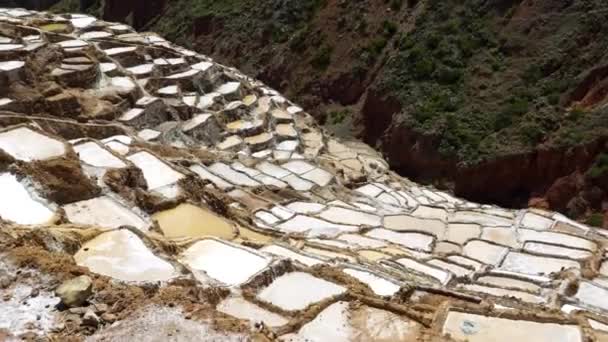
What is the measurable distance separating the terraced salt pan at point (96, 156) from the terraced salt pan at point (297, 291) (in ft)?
11.8

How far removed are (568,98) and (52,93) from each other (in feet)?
54.4

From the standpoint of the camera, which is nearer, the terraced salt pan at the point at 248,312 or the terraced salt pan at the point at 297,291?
the terraced salt pan at the point at 248,312

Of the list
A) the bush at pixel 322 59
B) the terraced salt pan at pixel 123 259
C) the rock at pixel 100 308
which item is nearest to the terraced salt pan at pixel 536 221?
the terraced salt pan at pixel 123 259

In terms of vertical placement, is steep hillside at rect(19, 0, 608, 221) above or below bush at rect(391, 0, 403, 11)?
below

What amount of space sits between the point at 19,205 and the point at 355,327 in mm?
3753

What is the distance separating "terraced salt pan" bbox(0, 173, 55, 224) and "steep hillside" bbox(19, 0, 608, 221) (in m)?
17.2

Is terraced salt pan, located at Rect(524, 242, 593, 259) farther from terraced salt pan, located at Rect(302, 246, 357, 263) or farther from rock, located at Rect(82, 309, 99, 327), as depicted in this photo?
rock, located at Rect(82, 309, 99, 327)

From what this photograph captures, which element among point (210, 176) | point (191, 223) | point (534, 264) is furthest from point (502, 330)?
point (210, 176)

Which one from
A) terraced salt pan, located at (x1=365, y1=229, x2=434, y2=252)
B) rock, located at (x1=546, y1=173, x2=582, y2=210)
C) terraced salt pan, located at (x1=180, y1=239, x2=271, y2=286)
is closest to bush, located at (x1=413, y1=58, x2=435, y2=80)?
rock, located at (x1=546, y1=173, x2=582, y2=210)

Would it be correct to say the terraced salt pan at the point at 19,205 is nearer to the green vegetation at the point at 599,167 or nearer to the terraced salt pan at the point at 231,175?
the terraced salt pan at the point at 231,175

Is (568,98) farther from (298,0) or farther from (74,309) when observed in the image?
(74,309)

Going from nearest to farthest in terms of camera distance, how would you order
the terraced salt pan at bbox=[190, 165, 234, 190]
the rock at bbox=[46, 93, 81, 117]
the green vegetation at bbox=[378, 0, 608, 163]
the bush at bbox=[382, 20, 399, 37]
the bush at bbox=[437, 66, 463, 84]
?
the terraced salt pan at bbox=[190, 165, 234, 190] < the rock at bbox=[46, 93, 81, 117] < the green vegetation at bbox=[378, 0, 608, 163] < the bush at bbox=[437, 66, 463, 84] < the bush at bbox=[382, 20, 399, 37]

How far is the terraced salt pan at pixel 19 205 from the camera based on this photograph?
674 centimetres

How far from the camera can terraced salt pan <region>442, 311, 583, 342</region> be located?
582cm
